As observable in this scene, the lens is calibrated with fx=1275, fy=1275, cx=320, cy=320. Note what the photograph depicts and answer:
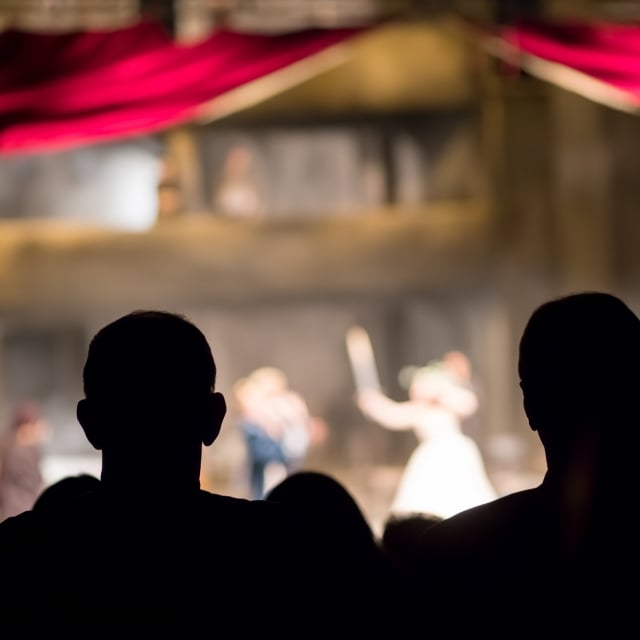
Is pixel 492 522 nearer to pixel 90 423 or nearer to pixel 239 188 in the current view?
pixel 90 423

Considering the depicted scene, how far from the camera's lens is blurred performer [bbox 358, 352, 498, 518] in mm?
6172

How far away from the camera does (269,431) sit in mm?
8164

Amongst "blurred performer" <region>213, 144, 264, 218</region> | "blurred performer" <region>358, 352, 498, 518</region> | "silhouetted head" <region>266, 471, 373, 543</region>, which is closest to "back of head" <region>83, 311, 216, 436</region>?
"silhouetted head" <region>266, 471, 373, 543</region>

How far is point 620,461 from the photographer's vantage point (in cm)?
154

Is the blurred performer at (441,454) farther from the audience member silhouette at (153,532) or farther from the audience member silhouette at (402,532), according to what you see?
the audience member silhouette at (153,532)

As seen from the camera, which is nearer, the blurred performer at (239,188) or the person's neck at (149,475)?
the person's neck at (149,475)

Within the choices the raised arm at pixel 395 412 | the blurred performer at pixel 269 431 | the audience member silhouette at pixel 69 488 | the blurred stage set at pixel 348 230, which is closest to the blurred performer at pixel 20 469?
the blurred performer at pixel 269 431

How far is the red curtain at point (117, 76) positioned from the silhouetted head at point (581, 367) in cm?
310

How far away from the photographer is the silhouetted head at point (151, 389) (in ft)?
4.82

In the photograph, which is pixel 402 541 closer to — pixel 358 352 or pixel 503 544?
pixel 503 544

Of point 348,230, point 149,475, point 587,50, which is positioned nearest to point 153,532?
point 149,475

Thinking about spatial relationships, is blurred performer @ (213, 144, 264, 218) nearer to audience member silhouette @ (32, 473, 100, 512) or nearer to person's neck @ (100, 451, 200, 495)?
audience member silhouette @ (32, 473, 100, 512)

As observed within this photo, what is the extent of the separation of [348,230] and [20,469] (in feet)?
13.4

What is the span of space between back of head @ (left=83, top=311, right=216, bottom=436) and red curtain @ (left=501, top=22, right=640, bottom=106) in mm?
3275
